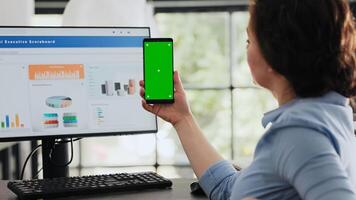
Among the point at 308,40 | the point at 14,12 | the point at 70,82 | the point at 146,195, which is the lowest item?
the point at 146,195

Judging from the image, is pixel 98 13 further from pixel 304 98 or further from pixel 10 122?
pixel 304 98

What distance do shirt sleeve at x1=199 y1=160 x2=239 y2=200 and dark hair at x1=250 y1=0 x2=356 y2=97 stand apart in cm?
35

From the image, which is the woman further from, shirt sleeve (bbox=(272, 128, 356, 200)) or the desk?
the desk

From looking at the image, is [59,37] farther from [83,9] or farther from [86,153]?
[86,153]

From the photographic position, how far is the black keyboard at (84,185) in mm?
1404

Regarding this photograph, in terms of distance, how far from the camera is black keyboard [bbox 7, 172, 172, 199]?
1404 millimetres

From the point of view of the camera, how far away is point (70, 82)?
164 centimetres

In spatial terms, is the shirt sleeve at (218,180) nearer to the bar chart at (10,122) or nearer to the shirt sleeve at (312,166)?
the shirt sleeve at (312,166)

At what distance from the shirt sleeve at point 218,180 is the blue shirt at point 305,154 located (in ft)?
0.78

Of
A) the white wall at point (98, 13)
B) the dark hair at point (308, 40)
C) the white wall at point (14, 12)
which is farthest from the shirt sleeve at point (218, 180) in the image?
the white wall at point (98, 13)

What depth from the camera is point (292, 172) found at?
2.90 ft

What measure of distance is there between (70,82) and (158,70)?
1.07 feet

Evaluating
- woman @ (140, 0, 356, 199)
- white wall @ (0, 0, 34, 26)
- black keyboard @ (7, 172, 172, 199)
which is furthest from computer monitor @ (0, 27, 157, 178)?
white wall @ (0, 0, 34, 26)

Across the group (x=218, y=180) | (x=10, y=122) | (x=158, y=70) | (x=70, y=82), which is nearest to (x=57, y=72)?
(x=70, y=82)
